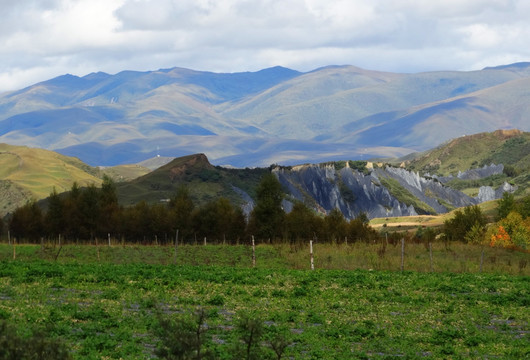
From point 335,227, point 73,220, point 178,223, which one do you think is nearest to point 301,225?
point 335,227

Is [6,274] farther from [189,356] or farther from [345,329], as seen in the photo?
[189,356]

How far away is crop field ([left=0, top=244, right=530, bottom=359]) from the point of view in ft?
75.0

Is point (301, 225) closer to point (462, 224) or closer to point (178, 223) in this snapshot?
point (178, 223)

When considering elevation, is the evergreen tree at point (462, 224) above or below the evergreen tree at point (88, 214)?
below

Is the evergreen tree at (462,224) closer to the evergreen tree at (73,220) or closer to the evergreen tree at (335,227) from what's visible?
the evergreen tree at (335,227)

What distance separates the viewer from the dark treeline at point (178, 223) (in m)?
101

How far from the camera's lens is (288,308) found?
30125mm

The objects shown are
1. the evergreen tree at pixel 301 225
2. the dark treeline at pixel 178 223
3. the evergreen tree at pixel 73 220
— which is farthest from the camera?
the evergreen tree at pixel 73 220

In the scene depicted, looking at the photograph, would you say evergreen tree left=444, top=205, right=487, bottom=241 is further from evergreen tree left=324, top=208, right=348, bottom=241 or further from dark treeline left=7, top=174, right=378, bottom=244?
evergreen tree left=324, top=208, right=348, bottom=241

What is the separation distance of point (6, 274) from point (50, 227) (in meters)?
71.6

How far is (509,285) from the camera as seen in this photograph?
38.3 m

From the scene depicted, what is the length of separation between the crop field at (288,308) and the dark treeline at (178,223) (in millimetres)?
53217

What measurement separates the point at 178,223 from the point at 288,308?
75465mm

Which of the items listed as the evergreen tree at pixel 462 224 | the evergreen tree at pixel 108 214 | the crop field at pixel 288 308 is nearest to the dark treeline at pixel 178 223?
the evergreen tree at pixel 108 214
